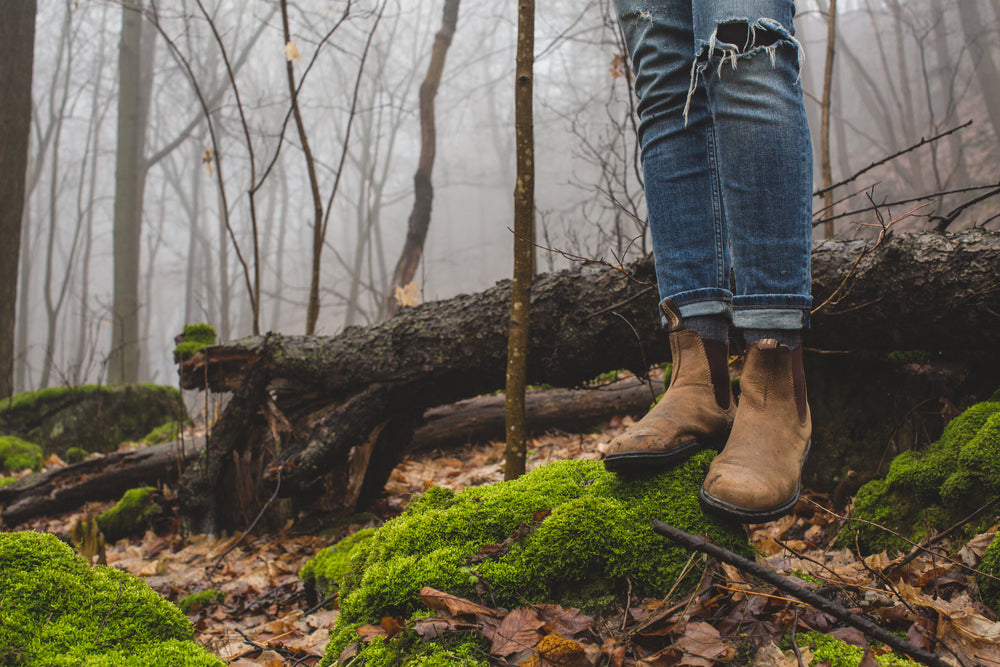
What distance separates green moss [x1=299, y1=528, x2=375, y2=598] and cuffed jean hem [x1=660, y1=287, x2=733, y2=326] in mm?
1407

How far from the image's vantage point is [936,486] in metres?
1.94

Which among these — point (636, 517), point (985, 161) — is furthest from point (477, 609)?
point (985, 161)

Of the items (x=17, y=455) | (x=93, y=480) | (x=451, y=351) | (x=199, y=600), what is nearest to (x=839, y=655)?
(x=451, y=351)

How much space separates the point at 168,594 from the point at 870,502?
10.5 ft

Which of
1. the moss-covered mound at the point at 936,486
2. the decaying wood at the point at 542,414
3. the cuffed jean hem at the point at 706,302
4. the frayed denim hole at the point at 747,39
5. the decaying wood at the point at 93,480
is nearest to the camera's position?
the frayed denim hole at the point at 747,39

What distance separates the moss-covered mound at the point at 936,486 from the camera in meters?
1.76

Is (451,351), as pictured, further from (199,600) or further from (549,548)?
(549,548)

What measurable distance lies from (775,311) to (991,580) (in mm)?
839

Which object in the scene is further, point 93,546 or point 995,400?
point 93,546

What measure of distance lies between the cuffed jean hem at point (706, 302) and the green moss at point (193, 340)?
3.22 meters

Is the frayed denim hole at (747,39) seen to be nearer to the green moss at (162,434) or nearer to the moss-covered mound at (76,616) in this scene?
the moss-covered mound at (76,616)

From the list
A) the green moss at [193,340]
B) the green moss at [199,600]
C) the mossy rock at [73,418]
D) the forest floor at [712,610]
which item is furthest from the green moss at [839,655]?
the mossy rock at [73,418]

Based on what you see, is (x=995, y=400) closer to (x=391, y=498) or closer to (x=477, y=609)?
(x=477, y=609)

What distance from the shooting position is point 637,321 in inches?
111
